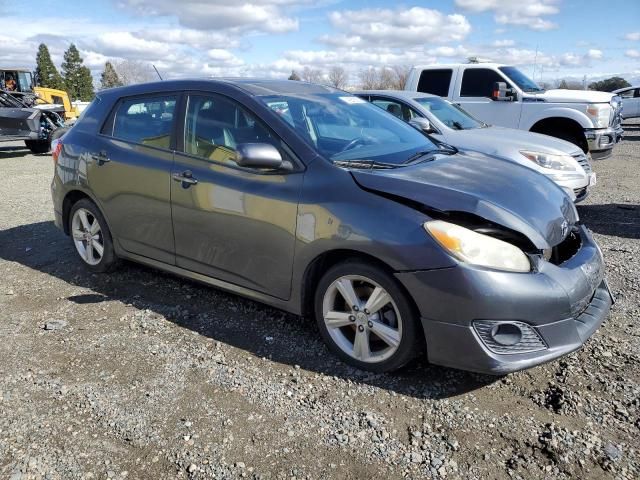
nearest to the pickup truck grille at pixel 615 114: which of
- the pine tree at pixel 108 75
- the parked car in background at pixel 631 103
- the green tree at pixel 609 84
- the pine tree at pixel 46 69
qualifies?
the parked car in background at pixel 631 103

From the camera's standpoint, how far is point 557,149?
259 inches

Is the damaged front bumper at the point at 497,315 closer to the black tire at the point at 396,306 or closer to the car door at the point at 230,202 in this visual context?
the black tire at the point at 396,306

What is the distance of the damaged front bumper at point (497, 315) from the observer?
104 inches

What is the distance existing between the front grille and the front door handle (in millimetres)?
2353

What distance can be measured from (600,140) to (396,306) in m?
7.88

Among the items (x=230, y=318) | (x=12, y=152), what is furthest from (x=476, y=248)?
(x=12, y=152)

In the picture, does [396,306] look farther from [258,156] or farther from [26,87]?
[26,87]

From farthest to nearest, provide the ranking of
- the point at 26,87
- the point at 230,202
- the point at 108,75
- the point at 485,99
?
the point at 108,75, the point at 26,87, the point at 485,99, the point at 230,202

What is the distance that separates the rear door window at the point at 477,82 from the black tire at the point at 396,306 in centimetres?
796

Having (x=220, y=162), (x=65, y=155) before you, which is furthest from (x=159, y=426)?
(x=65, y=155)

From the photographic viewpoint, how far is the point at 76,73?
6425 centimetres

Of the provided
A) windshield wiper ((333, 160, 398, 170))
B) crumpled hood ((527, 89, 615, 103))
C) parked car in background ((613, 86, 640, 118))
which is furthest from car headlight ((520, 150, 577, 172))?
parked car in background ((613, 86, 640, 118))

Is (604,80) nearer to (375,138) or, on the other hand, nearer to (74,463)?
(375,138)

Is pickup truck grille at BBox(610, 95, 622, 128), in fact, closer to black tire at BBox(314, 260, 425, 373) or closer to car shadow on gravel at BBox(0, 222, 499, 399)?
car shadow on gravel at BBox(0, 222, 499, 399)
